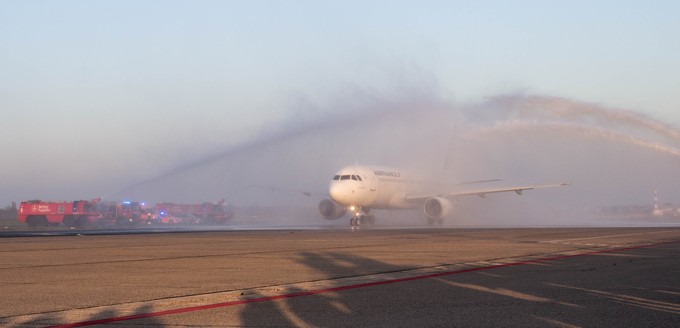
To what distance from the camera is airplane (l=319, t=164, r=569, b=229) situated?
60594 mm

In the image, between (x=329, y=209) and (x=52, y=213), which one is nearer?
(x=329, y=209)

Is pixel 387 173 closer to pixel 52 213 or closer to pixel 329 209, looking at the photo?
pixel 329 209

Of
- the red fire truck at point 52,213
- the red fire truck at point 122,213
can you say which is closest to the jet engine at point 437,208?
the red fire truck at point 52,213

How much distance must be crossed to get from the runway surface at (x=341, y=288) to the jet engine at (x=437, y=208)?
115 feet

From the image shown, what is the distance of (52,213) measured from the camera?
76500mm

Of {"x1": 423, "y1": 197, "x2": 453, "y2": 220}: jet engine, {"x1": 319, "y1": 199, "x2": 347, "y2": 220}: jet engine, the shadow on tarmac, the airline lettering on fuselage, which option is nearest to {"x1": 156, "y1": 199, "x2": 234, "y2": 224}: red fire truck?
{"x1": 319, "y1": 199, "x2": 347, "y2": 220}: jet engine

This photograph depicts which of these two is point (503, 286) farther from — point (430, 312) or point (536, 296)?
point (430, 312)

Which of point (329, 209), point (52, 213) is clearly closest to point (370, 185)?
point (329, 209)

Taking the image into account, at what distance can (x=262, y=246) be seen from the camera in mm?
29797

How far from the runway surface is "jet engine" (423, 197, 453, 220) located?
1376 inches

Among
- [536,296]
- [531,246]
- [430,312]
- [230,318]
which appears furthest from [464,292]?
[531,246]

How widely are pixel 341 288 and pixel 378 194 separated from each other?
4791 cm

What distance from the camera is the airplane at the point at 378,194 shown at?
60594mm

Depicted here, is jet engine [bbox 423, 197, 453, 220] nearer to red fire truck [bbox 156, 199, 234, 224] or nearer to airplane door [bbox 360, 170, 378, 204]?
airplane door [bbox 360, 170, 378, 204]
